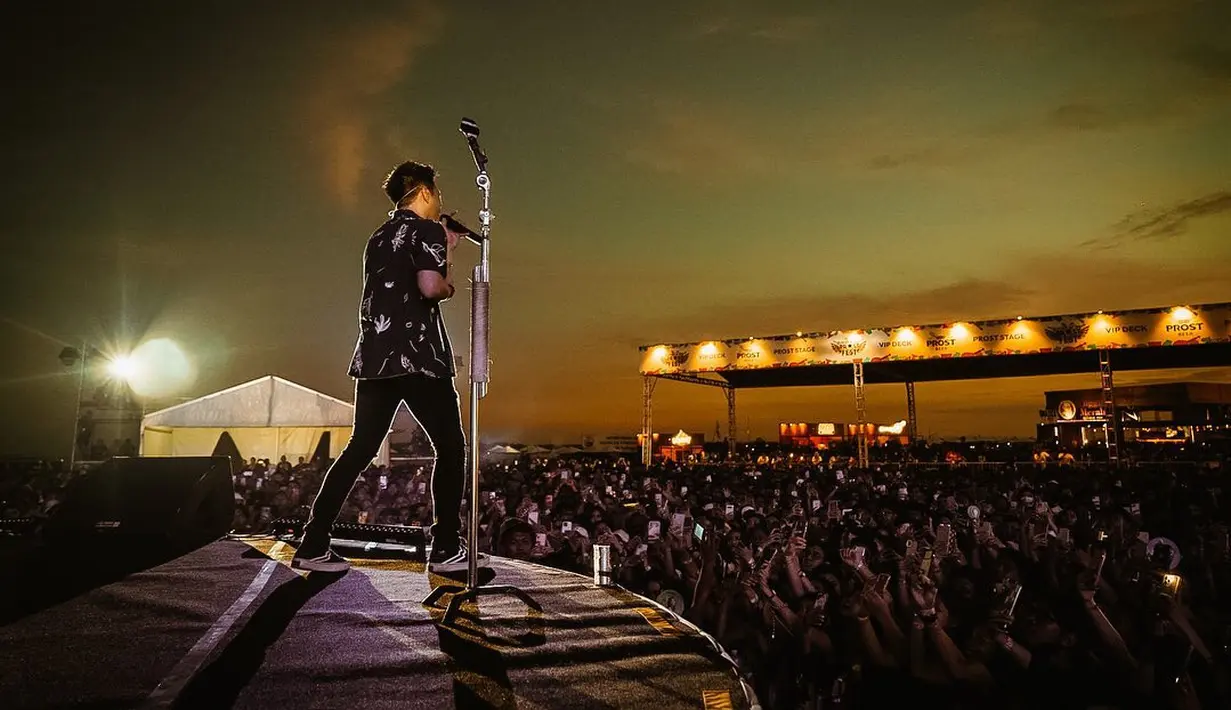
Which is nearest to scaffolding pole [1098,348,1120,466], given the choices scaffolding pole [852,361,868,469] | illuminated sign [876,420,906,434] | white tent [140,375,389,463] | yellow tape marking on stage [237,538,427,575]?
scaffolding pole [852,361,868,469]

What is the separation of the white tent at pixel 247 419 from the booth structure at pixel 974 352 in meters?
10.7

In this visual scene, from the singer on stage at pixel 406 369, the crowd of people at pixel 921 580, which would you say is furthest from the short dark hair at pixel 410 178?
the crowd of people at pixel 921 580

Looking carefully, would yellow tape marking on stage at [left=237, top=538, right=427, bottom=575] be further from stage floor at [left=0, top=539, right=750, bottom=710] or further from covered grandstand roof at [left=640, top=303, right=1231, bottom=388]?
covered grandstand roof at [left=640, top=303, right=1231, bottom=388]

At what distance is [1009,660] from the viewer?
14.3 ft

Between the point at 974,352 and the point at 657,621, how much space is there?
Result: 64.2 feet

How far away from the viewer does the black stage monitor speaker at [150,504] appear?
4.65 meters

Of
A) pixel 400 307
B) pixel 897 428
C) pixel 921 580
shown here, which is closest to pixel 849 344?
pixel 921 580

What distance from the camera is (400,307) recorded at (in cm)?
317

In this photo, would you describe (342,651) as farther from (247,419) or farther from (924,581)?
(247,419)

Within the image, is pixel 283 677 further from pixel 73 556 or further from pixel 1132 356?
pixel 1132 356

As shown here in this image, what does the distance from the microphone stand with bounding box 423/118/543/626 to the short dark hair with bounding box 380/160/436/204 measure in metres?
0.33

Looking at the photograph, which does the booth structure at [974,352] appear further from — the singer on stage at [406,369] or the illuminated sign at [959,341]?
the singer on stage at [406,369]

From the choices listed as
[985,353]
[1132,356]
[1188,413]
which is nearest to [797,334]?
[985,353]

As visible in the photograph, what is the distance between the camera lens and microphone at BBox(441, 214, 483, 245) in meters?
3.18
